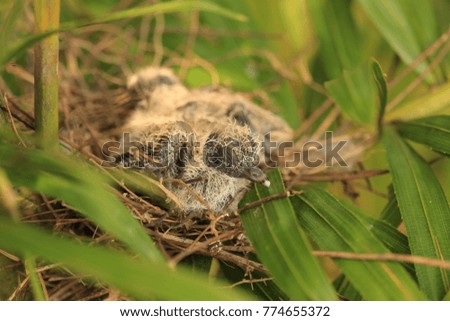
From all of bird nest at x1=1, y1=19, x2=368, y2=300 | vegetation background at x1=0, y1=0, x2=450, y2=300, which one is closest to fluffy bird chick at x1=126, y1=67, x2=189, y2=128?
bird nest at x1=1, y1=19, x2=368, y2=300

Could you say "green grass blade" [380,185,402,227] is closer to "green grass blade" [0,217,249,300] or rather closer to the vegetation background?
the vegetation background

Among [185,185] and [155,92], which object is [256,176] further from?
[155,92]

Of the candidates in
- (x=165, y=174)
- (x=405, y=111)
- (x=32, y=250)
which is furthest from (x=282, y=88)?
(x=32, y=250)

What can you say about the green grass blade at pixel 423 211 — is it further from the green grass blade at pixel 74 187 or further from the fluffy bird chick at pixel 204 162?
the green grass blade at pixel 74 187

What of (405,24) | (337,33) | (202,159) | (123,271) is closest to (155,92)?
(202,159)

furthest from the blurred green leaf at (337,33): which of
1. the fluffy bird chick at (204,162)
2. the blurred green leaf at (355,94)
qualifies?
the fluffy bird chick at (204,162)
